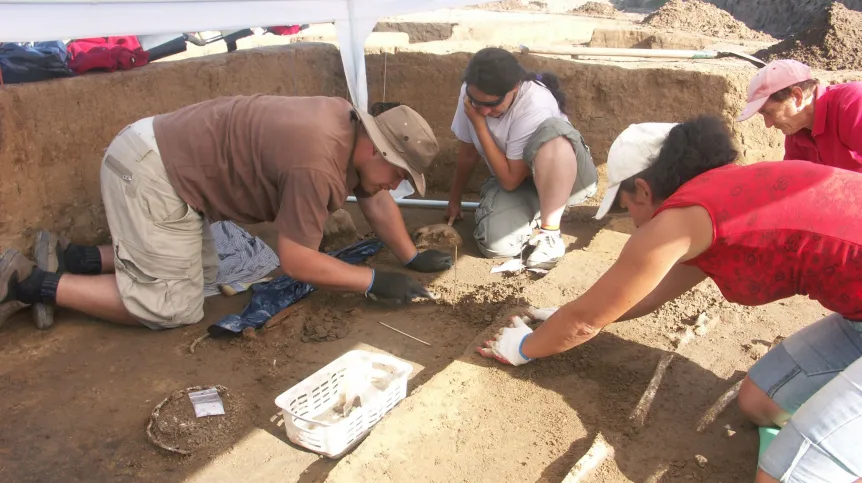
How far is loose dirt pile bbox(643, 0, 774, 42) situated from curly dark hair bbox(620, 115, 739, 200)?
24.6ft

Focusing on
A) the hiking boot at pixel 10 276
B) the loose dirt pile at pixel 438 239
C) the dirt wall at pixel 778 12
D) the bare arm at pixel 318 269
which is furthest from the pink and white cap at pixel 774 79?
the dirt wall at pixel 778 12

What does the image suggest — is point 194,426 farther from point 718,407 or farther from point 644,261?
point 718,407

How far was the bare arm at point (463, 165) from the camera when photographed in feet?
14.2

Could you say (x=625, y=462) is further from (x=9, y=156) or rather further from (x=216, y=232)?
(x=9, y=156)

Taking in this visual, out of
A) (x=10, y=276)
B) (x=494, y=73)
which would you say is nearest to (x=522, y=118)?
(x=494, y=73)

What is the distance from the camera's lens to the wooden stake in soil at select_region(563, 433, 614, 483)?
2.01 metres

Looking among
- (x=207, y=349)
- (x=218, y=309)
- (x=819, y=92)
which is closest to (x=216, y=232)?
(x=218, y=309)

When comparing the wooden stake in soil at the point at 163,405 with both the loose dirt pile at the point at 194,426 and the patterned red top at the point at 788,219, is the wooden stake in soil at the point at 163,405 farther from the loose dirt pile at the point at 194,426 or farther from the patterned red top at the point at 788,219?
the patterned red top at the point at 788,219

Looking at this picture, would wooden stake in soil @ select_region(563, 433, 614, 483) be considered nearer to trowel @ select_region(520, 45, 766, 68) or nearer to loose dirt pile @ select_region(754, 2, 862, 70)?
trowel @ select_region(520, 45, 766, 68)

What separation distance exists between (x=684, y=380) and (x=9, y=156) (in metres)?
3.14

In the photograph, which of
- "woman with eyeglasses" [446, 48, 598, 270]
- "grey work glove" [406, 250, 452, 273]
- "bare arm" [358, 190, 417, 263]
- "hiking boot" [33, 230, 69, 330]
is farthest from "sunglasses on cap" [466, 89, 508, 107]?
"hiking boot" [33, 230, 69, 330]

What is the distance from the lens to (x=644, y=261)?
5.96ft

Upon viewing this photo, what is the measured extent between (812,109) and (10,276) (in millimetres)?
3659

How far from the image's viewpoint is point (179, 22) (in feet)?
12.0
